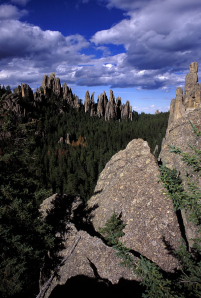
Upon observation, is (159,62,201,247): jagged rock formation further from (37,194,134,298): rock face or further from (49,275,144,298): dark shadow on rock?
(37,194,134,298): rock face

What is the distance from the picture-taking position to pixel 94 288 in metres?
9.59

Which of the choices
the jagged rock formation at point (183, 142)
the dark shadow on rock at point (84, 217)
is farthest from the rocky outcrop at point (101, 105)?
the dark shadow on rock at point (84, 217)

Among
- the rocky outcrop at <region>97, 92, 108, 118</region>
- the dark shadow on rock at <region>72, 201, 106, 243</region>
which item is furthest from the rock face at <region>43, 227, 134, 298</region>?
the rocky outcrop at <region>97, 92, 108, 118</region>

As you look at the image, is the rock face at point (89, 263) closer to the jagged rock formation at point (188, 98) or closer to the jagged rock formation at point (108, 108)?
the jagged rock formation at point (188, 98)

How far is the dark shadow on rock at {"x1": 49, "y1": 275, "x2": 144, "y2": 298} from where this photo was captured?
9.23 metres

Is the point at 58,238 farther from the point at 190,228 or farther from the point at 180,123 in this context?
the point at 180,123

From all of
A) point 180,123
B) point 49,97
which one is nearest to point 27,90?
point 49,97

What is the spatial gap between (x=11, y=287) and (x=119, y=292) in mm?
4929

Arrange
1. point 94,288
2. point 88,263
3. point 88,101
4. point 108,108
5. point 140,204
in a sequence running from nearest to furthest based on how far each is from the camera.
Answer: point 94,288
point 88,263
point 140,204
point 108,108
point 88,101

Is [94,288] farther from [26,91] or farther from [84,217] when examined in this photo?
[26,91]

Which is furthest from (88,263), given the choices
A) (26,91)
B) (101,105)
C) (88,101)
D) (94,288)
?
(88,101)

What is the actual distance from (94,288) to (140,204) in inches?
248

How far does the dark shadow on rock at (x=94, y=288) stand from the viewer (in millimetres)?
9234

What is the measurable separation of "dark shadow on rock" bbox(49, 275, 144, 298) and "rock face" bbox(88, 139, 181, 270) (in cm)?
267
